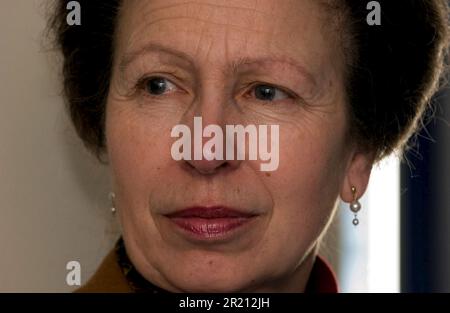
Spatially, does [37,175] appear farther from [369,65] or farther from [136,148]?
[369,65]

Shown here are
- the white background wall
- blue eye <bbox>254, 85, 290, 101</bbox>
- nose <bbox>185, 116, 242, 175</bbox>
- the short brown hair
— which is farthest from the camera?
the white background wall

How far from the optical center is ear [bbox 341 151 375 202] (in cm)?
138

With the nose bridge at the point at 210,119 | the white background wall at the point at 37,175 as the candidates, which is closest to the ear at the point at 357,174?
the nose bridge at the point at 210,119

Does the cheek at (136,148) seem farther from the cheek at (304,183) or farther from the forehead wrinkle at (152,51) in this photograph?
the cheek at (304,183)

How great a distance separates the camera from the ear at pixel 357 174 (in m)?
1.38

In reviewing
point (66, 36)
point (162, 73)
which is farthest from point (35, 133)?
point (162, 73)

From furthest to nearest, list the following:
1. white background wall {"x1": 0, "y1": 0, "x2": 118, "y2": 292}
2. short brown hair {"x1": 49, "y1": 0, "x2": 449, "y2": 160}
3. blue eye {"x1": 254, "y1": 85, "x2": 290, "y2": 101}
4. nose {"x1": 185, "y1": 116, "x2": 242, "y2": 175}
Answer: white background wall {"x1": 0, "y1": 0, "x2": 118, "y2": 292}
short brown hair {"x1": 49, "y1": 0, "x2": 449, "y2": 160}
blue eye {"x1": 254, "y1": 85, "x2": 290, "y2": 101}
nose {"x1": 185, "y1": 116, "x2": 242, "y2": 175}

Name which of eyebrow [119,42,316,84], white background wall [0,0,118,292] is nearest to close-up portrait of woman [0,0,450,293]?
eyebrow [119,42,316,84]

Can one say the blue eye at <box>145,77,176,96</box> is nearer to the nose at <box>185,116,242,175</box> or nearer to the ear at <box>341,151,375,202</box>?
the nose at <box>185,116,242,175</box>

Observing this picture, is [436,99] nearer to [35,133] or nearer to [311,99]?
[311,99]

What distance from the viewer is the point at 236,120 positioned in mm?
1184

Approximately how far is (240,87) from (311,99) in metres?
0.13

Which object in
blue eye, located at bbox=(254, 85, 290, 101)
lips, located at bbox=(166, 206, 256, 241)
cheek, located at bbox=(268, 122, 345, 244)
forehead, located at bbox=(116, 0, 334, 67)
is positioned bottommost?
lips, located at bbox=(166, 206, 256, 241)

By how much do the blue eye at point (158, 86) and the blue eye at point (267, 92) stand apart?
137 mm
